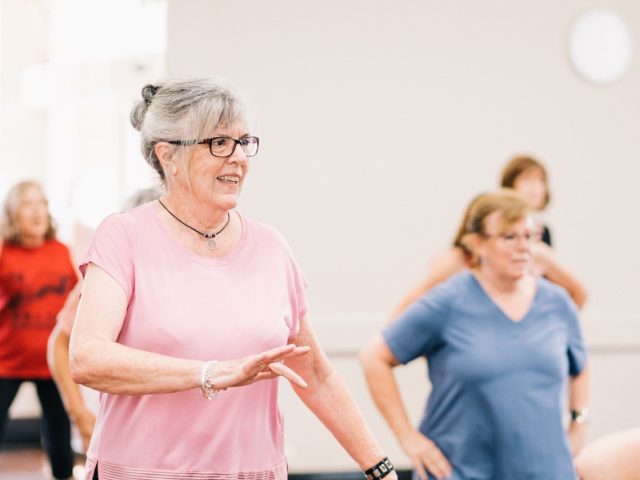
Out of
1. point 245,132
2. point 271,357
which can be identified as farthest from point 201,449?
point 245,132

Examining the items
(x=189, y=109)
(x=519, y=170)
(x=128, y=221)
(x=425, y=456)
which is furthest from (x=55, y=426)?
(x=189, y=109)

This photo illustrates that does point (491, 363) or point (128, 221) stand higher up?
point (128, 221)

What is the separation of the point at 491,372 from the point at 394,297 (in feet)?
7.06

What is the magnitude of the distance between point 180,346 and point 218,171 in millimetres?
306

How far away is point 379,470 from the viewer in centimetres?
205

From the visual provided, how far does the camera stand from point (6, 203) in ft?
16.0

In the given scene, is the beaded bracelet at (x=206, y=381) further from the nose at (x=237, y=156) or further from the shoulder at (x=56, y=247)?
the shoulder at (x=56, y=247)

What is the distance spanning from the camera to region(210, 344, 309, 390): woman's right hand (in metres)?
1.65

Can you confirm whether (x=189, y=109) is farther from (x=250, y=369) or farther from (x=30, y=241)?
(x=30, y=241)

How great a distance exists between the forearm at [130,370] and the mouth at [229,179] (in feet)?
1.11

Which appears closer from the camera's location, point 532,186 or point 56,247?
point 532,186

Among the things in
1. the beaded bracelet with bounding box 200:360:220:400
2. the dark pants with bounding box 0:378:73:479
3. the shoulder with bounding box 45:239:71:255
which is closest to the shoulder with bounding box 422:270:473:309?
the beaded bracelet with bounding box 200:360:220:400

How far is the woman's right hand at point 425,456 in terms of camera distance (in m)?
2.71

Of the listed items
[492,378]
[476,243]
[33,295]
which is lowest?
[33,295]
